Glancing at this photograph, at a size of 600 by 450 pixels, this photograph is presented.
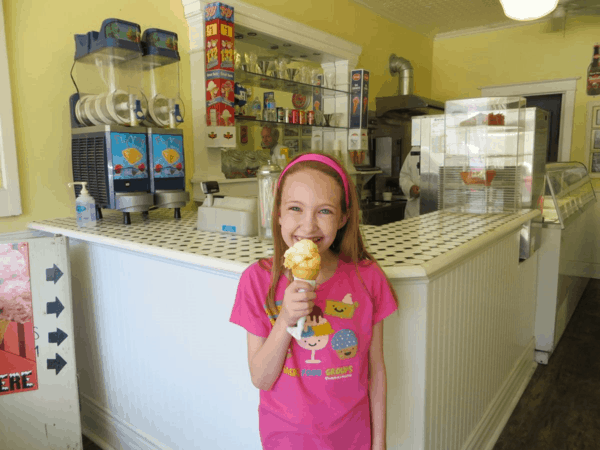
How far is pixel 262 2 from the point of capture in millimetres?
3695

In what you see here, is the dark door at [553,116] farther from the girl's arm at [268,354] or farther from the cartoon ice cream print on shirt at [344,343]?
the girl's arm at [268,354]

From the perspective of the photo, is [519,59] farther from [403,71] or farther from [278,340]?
[278,340]

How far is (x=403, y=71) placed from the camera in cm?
535

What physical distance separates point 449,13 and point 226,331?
5309 millimetres

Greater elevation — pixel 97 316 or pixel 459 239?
pixel 459 239

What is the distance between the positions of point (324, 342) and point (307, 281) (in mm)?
261

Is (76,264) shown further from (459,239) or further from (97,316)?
(459,239)

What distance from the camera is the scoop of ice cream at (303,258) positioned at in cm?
93

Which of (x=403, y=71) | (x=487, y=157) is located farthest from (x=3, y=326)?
(x=403, y=71)

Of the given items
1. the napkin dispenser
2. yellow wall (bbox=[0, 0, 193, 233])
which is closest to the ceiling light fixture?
the napkin dispenser

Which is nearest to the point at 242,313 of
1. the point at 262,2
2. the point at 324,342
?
the point at 324,342

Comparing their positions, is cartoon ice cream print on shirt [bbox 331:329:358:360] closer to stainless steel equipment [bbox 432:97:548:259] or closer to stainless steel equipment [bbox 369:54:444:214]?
stainless steel equipment [bbox 432:97:548:259]

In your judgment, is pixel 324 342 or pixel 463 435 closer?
pixel 324 342

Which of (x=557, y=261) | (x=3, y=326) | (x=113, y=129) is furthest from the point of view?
(x=557, y=261)
